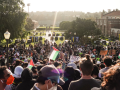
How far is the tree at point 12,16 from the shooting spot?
101 ft

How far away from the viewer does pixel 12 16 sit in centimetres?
3127

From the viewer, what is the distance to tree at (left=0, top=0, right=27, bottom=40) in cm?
3073

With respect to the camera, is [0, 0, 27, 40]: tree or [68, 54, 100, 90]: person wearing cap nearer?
[68, 54, 100, 90]: person wearing cap

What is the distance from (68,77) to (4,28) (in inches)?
1126

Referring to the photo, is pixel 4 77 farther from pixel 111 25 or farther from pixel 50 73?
pixel 111 25

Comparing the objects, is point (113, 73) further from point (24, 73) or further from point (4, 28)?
point (4, 28)

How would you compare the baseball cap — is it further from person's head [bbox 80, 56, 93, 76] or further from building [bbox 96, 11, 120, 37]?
building [bbox 96, 11, 120, 37]

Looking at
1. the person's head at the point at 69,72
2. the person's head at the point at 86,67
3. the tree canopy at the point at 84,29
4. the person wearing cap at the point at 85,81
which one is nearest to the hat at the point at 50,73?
the person wearing cap at the point at 85,81

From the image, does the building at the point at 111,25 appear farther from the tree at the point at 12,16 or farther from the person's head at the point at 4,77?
the person's head at the point at 4,77

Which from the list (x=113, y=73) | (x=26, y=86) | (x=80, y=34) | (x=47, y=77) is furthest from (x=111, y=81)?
(x=80, y=34)

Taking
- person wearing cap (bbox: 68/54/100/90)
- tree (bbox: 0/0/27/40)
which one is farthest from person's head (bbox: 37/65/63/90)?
tree (bbox: 0/0/27/40)

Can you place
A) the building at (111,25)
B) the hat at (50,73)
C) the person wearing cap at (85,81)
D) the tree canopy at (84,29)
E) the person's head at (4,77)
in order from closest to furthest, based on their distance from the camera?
the hat at (50,73) → the person wearing cap at (85,81) → the person's head at (4,77) → the tree canopy at (84,29) → the building at (111,25)

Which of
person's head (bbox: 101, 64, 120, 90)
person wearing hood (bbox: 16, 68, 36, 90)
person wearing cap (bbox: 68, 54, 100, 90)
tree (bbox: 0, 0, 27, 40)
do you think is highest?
tree (bbox: 0, 0, 27, 40)

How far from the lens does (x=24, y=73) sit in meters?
4.00
